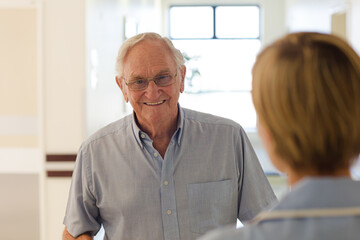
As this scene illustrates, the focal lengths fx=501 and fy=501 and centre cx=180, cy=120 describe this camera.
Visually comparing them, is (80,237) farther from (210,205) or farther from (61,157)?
(61,157)

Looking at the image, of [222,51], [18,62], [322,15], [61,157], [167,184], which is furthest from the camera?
[222,51]

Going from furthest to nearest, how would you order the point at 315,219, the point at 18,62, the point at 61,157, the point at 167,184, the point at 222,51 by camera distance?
the point at 222,51
the point at 18,62
the point at 61,157
the point at 167,184
the point at 315,219

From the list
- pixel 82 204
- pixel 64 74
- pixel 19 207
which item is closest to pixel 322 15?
pixel 64 74

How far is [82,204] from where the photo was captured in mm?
1889

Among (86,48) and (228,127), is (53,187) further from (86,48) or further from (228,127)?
(228,127)

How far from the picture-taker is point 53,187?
11.5 feet

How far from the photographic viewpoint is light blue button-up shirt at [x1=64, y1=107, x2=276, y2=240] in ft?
5.98

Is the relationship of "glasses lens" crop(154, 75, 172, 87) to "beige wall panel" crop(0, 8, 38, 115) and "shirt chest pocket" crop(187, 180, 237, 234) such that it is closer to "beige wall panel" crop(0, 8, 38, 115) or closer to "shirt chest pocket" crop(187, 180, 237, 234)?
"shirt chest pocket" crop(187, 180, 237, 234)

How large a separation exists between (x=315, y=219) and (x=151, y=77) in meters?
1.18

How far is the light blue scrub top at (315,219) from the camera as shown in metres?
0.78

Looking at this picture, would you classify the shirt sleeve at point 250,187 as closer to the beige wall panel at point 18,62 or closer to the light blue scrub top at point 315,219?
the light blue scrub top at point 315,219

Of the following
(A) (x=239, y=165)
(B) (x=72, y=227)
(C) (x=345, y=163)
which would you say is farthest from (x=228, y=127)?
(C) (x=345, y=163)

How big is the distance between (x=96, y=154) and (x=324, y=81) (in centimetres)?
124

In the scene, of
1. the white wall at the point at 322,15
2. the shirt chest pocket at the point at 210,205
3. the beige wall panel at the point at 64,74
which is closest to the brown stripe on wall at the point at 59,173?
the beige wall panel at the point at 64,74
